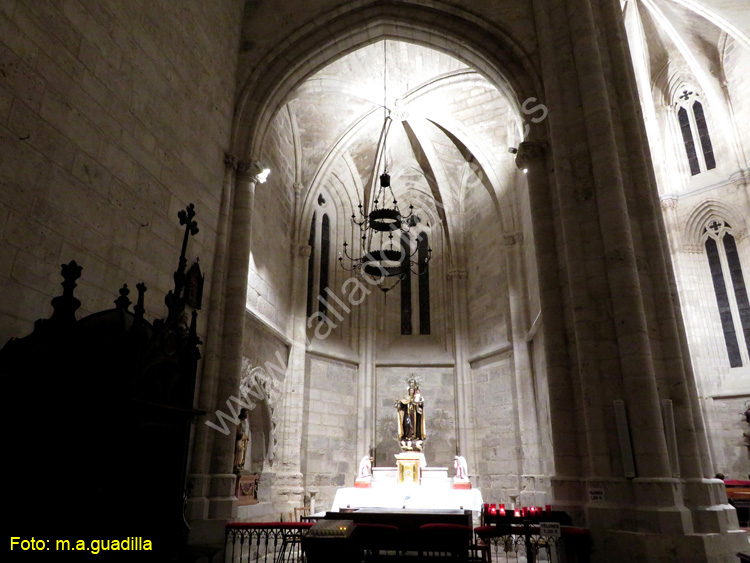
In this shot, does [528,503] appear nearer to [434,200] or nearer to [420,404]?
[420,404]

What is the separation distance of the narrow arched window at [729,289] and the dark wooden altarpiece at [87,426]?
14.6 m

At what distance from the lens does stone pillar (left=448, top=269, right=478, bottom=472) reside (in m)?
14.9

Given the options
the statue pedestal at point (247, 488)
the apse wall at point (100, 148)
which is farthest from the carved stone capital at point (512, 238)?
the statue pedestal at point (247, 488)

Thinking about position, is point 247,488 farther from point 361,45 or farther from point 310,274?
point 361,45

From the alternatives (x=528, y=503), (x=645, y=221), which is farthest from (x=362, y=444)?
(x=645, y=221)

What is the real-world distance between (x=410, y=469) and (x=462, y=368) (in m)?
4.35

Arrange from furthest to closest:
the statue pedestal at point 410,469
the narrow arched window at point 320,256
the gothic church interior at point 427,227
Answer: the narrow arched window at point 320,256, the statue pedestal at point 410,469, the gothic church interior at point 427,227

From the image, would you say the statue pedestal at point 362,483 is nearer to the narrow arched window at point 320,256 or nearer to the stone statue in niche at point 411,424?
the stone statue in niche at point 411,424

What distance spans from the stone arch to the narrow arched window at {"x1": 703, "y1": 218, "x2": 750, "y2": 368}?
8.96 meters

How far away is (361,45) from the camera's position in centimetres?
1102

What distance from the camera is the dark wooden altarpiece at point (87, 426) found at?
3.79m

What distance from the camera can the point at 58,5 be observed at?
545 cm

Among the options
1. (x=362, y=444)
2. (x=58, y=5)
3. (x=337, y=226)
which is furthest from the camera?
(x=337, y=226)

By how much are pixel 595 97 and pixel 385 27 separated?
4.95 metres
